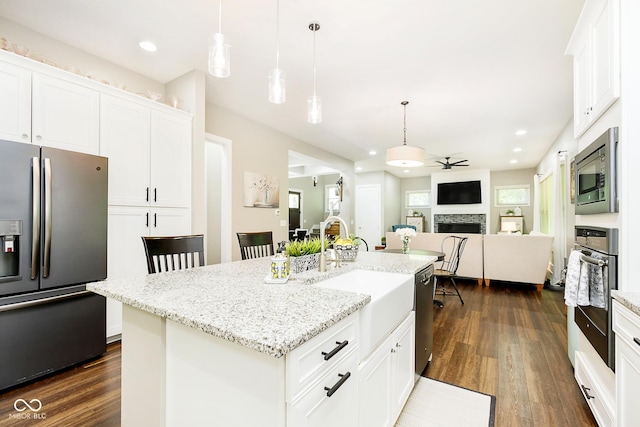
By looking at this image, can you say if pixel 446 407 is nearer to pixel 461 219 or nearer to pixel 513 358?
pixel 513 358

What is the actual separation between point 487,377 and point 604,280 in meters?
1.12

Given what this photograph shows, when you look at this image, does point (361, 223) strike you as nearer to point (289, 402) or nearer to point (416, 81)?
point (416, 81)

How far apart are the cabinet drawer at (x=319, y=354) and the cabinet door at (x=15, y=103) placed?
2.61 metres

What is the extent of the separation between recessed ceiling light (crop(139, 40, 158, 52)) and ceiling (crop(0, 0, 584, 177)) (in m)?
0.04

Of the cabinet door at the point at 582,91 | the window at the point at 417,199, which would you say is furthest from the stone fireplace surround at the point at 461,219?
the cabinet door at the point at 582,91

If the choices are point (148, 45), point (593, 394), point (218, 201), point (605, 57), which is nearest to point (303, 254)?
point (593, 394)

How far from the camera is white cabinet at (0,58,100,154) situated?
1952 mm

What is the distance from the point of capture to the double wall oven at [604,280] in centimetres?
137

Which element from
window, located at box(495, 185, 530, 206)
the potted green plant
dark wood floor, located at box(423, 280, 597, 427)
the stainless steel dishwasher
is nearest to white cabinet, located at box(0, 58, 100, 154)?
the potted green plant

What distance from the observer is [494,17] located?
2.11 meters

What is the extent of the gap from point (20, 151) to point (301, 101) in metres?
2.74

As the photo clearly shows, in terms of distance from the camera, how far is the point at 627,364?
1.20 metres

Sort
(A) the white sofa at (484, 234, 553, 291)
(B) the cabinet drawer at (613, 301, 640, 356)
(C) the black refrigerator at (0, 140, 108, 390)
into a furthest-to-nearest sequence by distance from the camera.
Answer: (A) the white sofa at (484, 234, 553, 291) → (C) the black refrigerator at (0, 140, 108, 390) → (B) the cabinet drawer at (613, 301, 640, 356)

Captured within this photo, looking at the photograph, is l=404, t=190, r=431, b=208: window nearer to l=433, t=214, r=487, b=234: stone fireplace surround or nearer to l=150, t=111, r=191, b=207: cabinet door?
l=433, t=214, r=487, b=234: stone fireplace surround
